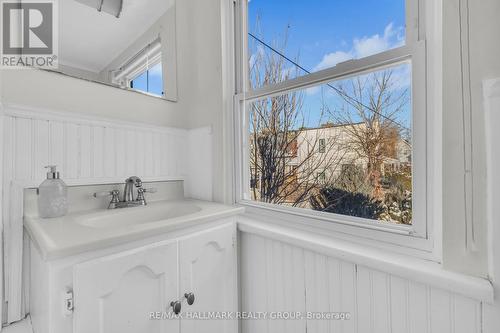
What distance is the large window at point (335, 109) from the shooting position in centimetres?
74

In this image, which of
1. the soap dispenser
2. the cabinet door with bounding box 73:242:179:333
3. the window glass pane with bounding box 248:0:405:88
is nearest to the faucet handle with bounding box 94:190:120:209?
the soap dispenser

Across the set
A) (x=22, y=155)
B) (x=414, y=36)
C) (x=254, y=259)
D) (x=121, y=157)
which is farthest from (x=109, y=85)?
(x=414, y=36)

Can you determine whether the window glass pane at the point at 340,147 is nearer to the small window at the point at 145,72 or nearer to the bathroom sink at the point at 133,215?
the bathroom sink at the point at 133,215

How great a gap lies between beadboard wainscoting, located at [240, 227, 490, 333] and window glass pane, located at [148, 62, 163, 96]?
92cm

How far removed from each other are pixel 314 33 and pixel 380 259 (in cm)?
90

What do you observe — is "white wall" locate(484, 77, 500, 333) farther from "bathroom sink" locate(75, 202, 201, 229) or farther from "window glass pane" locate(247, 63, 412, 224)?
"bathroom sink" locate(75, 202, 201, 229)

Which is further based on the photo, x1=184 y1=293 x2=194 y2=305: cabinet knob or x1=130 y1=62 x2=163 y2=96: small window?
x1=130 y1=62 x2=163 y2=96: small window

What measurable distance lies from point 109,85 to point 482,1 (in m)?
1.33

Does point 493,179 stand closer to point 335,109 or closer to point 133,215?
point 335,109

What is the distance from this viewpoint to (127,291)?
0.67 m

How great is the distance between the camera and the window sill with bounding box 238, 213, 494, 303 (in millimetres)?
554

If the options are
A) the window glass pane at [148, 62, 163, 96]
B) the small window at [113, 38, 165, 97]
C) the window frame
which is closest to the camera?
the window frame

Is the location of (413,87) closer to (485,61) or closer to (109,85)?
(485,61)

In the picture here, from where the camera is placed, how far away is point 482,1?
1.79 feet
